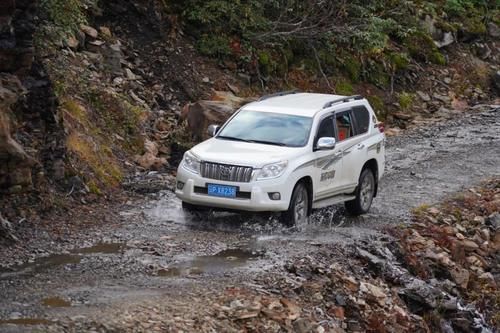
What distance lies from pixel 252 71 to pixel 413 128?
4.77 metres

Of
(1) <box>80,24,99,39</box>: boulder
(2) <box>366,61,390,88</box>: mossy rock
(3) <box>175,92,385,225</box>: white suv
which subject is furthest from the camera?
(2) <box>366,61,390,88</box>: mossy rock

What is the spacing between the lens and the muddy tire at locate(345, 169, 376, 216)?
49.7 ft

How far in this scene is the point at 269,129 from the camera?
557 inches

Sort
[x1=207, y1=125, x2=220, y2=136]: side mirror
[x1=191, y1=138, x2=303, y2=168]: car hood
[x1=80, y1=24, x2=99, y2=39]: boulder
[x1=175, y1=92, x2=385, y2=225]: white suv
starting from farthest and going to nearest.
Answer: [x1=80, y1=24, x2=99, y2=39]: boulder, [x1=207, y1=125, x2=220, y2=136]: side mirror, [x1=191, y1=138, x2=303, y2=168]: car hood, [x1=175, y1=92, x2=385, y2=225]: white suv

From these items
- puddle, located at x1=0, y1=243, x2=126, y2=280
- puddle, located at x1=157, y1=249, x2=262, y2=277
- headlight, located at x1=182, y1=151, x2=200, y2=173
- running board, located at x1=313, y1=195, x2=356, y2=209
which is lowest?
puddle, located at x1=0, y1=243, x2=126, y2=280

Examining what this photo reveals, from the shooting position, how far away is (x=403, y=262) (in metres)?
13.7

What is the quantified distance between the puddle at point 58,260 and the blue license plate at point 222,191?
148 cm

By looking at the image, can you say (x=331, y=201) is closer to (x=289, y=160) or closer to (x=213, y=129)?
(x=289, y=160)

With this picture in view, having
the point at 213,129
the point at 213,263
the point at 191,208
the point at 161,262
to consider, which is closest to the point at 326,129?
the point at 213,129

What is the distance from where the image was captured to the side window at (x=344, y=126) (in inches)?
579

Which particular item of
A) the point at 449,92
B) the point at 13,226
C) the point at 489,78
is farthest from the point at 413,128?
the point at 13,226

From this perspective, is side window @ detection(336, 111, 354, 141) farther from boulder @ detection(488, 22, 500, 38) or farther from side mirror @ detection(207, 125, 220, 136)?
boulder @ detection(488, 22, 500, 38)

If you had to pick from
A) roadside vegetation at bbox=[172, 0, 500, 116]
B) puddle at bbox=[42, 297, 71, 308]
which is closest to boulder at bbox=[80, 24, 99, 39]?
roadside vegetation at bbox=[172, 0, 500, 116]

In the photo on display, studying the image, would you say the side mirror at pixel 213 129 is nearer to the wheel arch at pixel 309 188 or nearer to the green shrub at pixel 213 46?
the wheel arch at pixel 309 188
